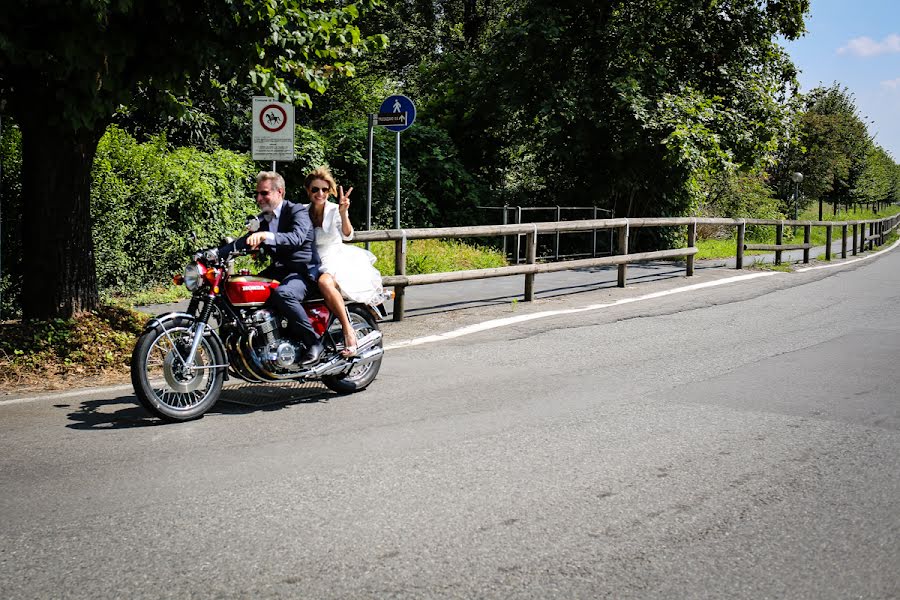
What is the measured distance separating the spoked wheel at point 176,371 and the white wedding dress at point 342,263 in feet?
3.90

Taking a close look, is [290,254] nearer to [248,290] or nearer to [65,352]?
[248,290]

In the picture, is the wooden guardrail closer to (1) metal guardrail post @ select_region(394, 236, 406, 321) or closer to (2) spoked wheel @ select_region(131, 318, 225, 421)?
(1) metal guardrail post @ select_region(394, 236, 406, 321)

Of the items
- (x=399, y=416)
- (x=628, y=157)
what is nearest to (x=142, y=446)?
(x=399, y=416)

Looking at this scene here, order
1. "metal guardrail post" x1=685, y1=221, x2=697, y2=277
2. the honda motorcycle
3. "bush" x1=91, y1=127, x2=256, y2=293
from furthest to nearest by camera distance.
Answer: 1. "metal guardrail post" x1=685, y1=221, x2=697, y2=277
2. "bush" x1=91, y1=127, x2=256, y2=293
3. the honda motorcycle

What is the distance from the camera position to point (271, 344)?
6820 millimetres

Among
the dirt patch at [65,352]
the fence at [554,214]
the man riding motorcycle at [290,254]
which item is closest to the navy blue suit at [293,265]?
the man riding motorcycle at [290,254]

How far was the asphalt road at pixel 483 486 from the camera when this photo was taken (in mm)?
3863

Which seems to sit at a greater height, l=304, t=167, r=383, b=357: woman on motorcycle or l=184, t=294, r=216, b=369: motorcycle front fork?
l=304, t=167, r=383, b=357: woman on motorcycle

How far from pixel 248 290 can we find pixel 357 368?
1240 mm

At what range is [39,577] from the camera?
3.79 m

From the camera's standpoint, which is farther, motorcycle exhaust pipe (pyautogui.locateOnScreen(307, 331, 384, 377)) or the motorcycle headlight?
motorcycle exhaust pipe (pyautogui.locateOnScreen(307, 331, 384, 377))

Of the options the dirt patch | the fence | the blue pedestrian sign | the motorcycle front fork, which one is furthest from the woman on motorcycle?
the fence

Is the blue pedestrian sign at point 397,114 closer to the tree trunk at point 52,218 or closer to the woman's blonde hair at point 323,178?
the tree trunk at point 52,218

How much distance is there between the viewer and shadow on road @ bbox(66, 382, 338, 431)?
6.36m
